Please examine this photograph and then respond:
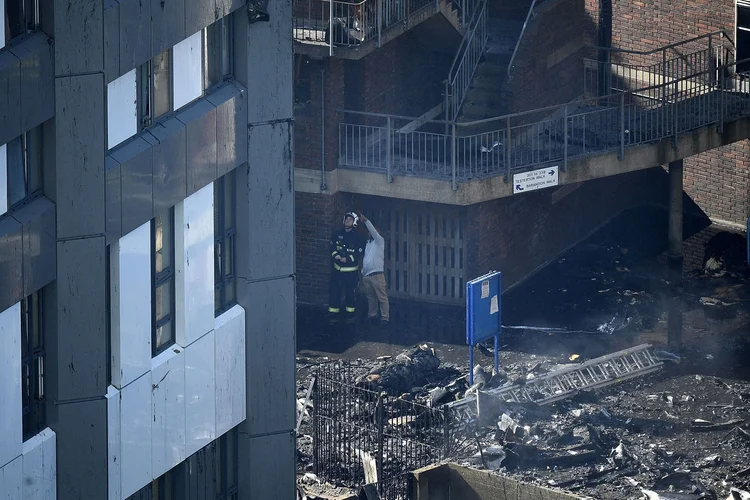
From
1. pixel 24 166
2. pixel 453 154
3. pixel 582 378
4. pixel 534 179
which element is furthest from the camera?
pixel 534 179

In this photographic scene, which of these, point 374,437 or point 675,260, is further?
point 675,260

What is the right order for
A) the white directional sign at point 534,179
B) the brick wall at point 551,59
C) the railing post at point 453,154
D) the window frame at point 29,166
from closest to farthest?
the window frame at point 29,166
the railing post at point 453,154
the white directional sign at point 534,179
the brick wall at point 551,59

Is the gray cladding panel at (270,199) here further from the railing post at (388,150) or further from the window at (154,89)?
the railing post at (388,150)

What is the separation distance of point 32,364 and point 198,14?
11.8 feet

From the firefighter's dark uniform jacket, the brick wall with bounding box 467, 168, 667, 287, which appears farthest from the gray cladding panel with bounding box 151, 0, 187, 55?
the brick wall with bounding box 467, 168, 667, 287

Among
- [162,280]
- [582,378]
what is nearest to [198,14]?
[162,280]

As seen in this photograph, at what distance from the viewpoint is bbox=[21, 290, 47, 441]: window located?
47.7 feet

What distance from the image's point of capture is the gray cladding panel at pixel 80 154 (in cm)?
1438

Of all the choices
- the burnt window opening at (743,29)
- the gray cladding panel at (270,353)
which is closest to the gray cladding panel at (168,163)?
the gray cladding panel at (270,353)

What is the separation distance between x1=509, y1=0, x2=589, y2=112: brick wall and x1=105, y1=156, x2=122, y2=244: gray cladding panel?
1459 cm

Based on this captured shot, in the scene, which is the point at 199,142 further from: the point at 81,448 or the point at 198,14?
the point at 81,448

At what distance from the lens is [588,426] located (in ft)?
73.2

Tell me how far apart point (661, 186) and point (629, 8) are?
341 cm

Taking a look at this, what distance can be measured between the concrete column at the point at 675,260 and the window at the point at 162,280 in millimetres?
11116
